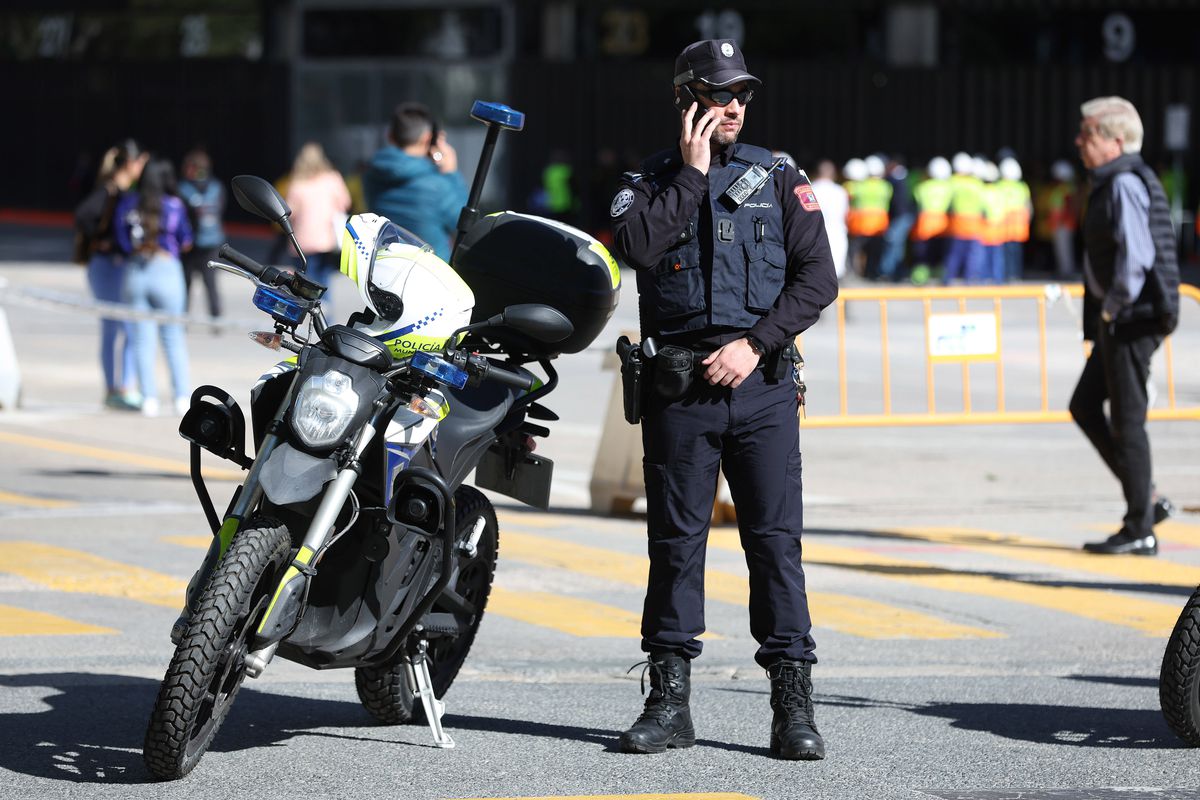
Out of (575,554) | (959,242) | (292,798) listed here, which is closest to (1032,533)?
(575,554)

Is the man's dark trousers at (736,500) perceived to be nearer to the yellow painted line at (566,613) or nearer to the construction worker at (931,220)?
the yellow painted line at (566,613)

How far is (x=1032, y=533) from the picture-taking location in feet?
34.3

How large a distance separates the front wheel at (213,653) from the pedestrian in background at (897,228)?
2668 cm

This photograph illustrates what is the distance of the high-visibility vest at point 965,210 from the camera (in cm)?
2900

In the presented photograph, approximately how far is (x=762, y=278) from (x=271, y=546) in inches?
61.0

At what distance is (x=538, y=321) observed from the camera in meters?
5.59

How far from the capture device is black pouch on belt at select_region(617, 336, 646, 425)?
591 cm

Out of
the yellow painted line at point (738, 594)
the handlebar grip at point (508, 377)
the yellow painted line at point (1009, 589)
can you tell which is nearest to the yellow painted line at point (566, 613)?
the yellow painted line at point (738, 594)

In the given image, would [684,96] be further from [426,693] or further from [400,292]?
[426,693]

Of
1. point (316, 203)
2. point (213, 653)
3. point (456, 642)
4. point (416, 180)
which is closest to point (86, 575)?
point (416, 180)

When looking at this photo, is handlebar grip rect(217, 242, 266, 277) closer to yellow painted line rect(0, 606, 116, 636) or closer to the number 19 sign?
yellow painted line rect(0, 606, 116, 636)

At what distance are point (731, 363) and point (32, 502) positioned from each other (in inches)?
240

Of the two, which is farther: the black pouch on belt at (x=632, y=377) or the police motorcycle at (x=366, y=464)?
the black pouch on belt at (x=632, y=377)

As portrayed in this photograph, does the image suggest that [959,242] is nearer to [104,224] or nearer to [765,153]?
[104,224]
